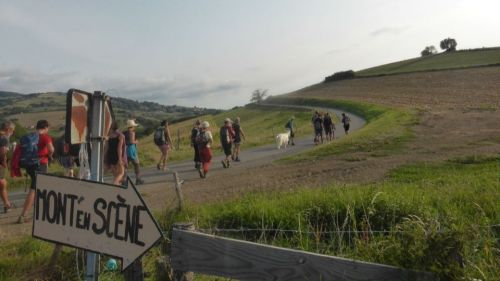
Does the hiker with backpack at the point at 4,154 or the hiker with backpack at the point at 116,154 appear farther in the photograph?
the hiker with backpack at the point at 116,154

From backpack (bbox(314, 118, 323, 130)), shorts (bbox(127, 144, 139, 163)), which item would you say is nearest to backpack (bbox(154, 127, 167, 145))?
shorts (bbox(127, 144, 139, 163))

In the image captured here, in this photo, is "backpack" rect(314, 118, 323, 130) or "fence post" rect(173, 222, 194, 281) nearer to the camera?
"fence post" rect(173, 222, 194, 281)

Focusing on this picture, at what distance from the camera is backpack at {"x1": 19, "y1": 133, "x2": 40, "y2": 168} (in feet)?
29.2

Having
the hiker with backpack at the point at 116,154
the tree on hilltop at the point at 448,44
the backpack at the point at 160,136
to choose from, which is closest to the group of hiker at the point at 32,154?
the hiker with backpack at the point at 116,154

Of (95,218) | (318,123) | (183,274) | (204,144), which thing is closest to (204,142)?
(204,144)

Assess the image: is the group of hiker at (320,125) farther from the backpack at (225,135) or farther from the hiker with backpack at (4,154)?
the hiker with backpack at (4,154)

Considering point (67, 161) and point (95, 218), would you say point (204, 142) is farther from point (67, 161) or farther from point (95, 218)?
point (95, 218)

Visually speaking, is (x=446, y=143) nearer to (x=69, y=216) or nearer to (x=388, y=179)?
(x=388, y=179)

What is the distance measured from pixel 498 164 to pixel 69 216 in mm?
11328

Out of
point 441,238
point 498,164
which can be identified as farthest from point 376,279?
point 498,164

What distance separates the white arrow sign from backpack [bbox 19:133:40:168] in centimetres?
634

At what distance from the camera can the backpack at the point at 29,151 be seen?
8906 millimetres

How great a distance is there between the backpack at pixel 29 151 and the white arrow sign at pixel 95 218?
249 inches

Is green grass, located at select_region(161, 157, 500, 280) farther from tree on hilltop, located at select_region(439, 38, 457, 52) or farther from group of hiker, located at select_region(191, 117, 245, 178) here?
tree on hilltop, located at select_region(439, 38, 457, 52)
